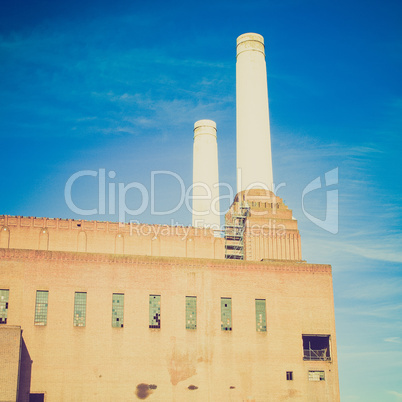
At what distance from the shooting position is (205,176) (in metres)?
54.9

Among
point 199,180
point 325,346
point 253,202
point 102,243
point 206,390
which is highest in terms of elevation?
point 199,180

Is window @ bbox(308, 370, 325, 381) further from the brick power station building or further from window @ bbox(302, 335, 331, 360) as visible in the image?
window @ bbox(302, 335, 331, 360)

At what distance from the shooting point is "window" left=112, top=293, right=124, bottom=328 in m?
35.3

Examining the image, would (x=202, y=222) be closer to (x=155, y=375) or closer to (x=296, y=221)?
(x=296, y=221)

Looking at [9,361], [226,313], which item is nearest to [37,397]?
[9,361]

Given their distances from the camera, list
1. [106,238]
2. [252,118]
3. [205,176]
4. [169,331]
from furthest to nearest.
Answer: [205,176]
[252,118]
[106,238]
[169,331]

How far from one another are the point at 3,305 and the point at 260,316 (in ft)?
50.2

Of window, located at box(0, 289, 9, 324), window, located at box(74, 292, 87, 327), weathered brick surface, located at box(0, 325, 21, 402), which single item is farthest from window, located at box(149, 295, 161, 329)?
window, located at box(0, 289, 9, 324)

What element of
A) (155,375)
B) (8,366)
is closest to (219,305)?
(155,375)

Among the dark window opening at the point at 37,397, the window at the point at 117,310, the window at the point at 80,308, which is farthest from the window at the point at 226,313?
the dark window opening at the point at 37,397

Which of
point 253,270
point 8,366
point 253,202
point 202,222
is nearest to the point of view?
point 8,366

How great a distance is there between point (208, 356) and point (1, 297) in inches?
486

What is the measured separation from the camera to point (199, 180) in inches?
2162

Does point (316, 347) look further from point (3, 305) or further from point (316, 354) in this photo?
point (3, 305)
